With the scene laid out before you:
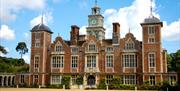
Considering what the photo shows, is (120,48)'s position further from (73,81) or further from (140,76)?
(73,81)

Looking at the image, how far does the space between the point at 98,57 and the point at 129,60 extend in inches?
155

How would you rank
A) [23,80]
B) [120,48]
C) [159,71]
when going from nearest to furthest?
[159,71] < [120,48] < [23,80]

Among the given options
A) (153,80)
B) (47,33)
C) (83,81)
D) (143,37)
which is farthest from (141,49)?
(47,33)

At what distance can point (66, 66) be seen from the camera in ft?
139

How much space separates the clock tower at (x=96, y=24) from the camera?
46.2m

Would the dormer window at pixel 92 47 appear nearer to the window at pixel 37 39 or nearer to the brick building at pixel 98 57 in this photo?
the brick building at pixel 98 57

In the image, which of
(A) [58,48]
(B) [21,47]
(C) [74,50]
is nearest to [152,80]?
(C) [74,50]

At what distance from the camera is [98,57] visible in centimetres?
4103

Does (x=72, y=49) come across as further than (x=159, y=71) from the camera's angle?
Yes

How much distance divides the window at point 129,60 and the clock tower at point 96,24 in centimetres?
719

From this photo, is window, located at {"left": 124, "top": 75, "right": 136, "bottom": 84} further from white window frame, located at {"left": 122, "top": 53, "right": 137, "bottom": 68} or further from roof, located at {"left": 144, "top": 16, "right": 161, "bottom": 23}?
roof, located at {"left": 144, "top": 16, "right": 161, "bottom": 23}

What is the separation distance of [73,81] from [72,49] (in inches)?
162

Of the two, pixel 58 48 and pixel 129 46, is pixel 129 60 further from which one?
pixel 58 48

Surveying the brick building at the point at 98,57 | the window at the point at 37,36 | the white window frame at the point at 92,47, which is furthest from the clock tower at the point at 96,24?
the window at the point at 37,36
